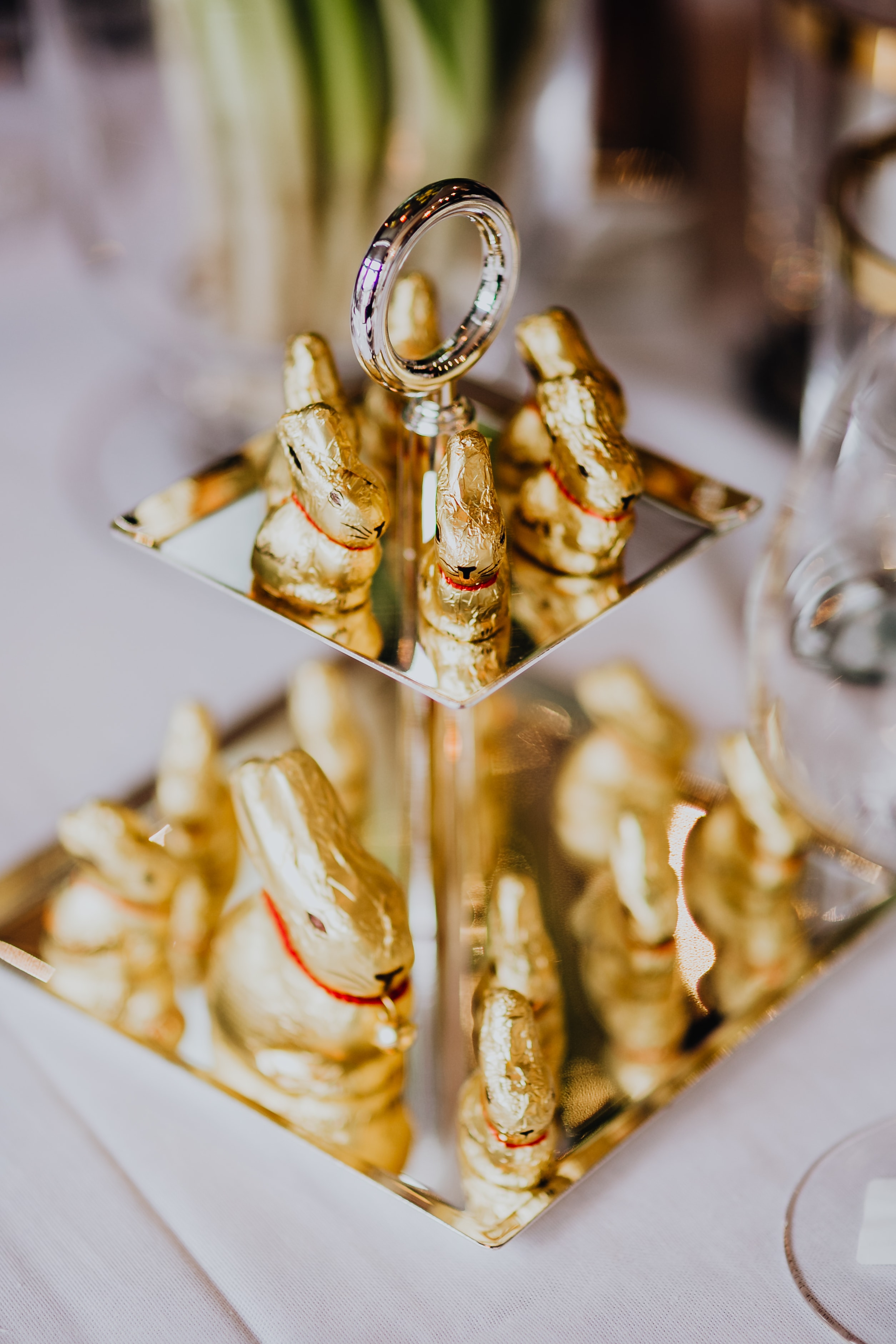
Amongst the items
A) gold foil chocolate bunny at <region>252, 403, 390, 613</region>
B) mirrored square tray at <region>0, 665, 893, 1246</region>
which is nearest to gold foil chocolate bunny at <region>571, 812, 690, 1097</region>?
mirrored square tray at <region>0, 665, 893, 1246</region>

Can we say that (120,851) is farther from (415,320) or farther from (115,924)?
(415,320)

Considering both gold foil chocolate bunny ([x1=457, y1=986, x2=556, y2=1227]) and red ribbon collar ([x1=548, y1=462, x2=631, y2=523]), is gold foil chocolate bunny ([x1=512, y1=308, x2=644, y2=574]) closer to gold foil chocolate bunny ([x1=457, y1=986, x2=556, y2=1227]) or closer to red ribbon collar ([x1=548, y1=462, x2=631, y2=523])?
red ribbon collar ([x1=548, y1=462, x2=631, y2=523])

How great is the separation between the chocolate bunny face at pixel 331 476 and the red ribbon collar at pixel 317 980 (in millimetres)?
99

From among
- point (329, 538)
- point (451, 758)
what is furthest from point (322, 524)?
point (451, 758)

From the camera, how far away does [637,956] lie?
36 centimetres

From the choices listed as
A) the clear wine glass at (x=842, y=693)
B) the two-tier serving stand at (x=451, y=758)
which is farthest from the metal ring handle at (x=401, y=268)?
the clear wine glass at (x=842, y=693)

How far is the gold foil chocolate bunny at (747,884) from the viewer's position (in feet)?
1.19

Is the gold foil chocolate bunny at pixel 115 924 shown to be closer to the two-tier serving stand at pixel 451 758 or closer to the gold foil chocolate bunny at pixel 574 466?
the two-tier serving stand at pixel 451 758

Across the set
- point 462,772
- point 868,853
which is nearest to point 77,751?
point 462,772

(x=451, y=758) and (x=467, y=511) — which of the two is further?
(x=451, y=758)

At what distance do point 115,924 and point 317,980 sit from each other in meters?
0.07

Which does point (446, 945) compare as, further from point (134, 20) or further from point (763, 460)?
point (134, 20)

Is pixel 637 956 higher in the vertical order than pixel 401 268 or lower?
lower

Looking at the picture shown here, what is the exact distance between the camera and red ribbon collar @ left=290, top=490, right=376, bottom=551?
0.97 feet
